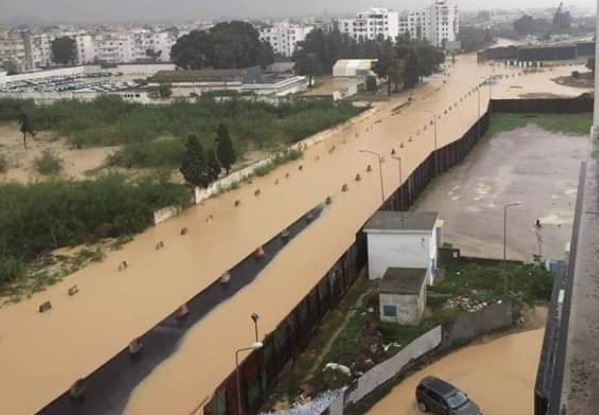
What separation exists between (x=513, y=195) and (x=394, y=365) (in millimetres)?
10598

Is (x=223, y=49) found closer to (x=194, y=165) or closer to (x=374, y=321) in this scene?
(x=194, y=165)

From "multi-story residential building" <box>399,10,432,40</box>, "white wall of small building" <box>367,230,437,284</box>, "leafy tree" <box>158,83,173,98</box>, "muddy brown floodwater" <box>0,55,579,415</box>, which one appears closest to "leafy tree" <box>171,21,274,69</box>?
"leafy tree" <box>158,83,173,98</box>

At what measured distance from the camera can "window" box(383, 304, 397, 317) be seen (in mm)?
10531

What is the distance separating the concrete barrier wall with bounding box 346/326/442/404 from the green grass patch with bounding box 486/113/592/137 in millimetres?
19575

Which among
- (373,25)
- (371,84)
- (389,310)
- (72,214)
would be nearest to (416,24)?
(373,25)

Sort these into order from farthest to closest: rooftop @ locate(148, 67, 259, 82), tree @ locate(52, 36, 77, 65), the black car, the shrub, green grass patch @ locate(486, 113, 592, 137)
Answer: tree @ locate(52, 36, 77, 65), rooftop @ locate(148, 67, 259, 82), green grass patch @ locate(486, 113, 592, 137), the shrub, the black car

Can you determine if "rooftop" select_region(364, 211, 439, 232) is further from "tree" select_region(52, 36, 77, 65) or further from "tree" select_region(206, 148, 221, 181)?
"tree" select_region(52, 36, 77, 65)

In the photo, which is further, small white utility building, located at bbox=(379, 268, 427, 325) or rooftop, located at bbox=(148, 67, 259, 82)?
rooftop, located at bbox=(148, 67, 259, 82)

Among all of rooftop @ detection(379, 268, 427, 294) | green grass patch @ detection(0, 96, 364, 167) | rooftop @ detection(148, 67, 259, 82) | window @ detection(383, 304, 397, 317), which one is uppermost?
rooftop @ detection(148, 67, 259, 82)

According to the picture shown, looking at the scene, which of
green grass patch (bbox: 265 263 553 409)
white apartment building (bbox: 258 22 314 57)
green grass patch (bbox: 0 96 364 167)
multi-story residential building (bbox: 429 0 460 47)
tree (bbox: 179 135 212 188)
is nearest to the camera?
green grass patch (bbox: 265 263 553 409)

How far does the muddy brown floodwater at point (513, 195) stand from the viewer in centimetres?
1469

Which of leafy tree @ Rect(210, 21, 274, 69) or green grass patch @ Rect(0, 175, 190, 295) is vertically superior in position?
leafy tree @ Rect(210, 21, 274, 69)

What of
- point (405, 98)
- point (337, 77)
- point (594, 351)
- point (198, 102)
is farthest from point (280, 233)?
point (337, 77)

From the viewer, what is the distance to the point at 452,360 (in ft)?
31.9
